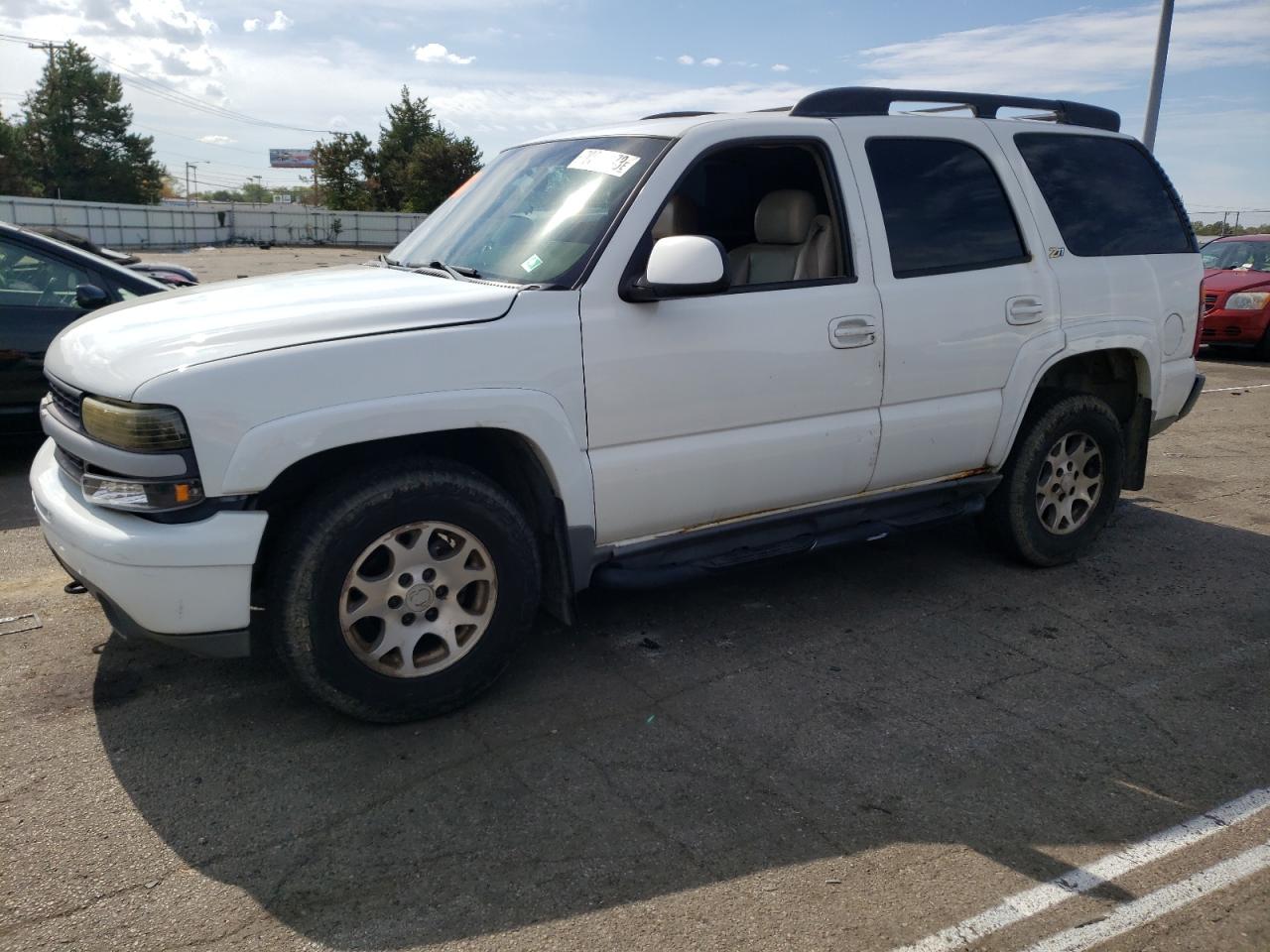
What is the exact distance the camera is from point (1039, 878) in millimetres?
2812

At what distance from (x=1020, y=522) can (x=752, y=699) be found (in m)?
1.95

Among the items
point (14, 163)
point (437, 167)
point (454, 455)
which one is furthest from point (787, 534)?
point (14, 163)

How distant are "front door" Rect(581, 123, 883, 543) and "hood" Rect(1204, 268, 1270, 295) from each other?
454 inches

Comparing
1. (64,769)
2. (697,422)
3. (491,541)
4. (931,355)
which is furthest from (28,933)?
(931,355)

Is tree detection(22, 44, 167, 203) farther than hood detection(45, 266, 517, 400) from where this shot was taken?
Yes

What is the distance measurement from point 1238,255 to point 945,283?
12.9 m

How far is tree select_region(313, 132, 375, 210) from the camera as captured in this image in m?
68.9

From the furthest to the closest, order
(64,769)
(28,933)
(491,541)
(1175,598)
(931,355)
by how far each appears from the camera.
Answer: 1. (1175,598)
2. (931,355)
3. (491,541)
4. (64,769)
5. (28,933)

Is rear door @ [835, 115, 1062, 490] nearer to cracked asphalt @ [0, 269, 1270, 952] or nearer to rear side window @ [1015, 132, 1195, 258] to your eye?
rear side window @ [1015, 132, 1195, 258]

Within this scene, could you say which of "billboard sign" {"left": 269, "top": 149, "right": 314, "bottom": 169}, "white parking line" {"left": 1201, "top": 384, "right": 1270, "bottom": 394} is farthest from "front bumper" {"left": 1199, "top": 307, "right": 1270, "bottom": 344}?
"billboard sign" {"left": 269, "top": 149, "right": 314, "bottom": 169}

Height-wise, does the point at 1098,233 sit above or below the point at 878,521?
above

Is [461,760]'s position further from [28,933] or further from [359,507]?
[28,933]

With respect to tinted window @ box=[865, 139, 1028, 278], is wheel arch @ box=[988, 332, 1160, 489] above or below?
below

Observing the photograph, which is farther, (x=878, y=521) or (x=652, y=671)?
(x=878, y=521)
